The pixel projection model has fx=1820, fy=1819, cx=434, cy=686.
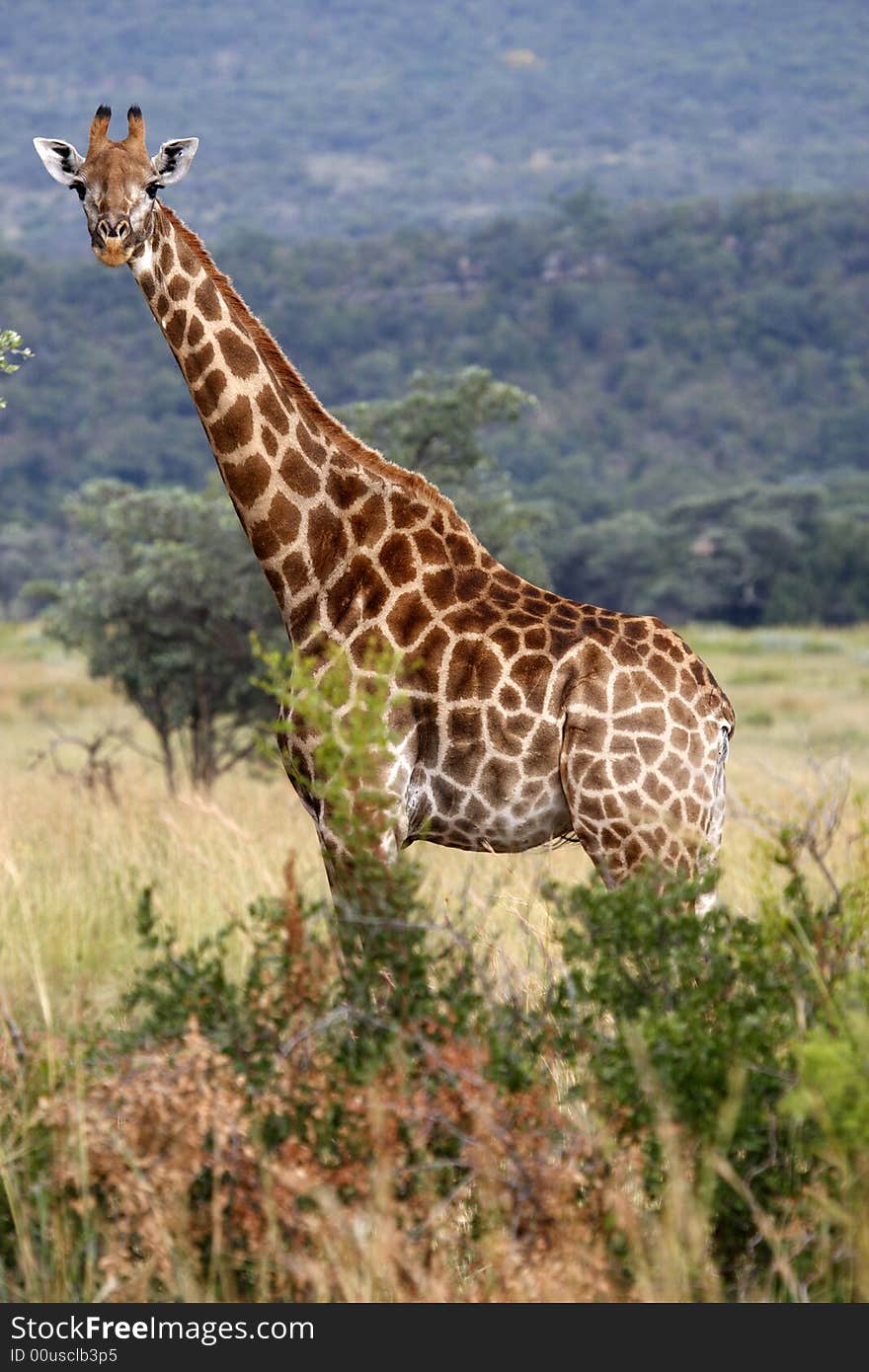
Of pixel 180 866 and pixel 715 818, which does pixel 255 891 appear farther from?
pixel 715 818

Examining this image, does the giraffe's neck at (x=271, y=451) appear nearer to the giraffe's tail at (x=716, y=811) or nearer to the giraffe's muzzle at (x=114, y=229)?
the giraffe's muzzle at (x=114, y=229)

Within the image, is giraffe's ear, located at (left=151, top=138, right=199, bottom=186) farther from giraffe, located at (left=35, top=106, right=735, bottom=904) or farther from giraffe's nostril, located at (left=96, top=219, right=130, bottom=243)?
giraffe's nostril, located at (left=96, top=219, right=130, bottom=243)

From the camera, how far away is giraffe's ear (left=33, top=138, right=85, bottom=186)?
20.0 ft

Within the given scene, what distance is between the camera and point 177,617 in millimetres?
13562

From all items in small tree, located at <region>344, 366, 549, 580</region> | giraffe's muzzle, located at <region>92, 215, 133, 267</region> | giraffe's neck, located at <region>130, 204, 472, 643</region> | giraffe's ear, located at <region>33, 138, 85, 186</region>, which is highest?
small tree, located at <region>344, 366, 549, 580</region>

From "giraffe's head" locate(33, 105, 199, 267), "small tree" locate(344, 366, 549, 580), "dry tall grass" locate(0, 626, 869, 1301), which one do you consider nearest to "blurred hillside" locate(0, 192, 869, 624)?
"small tree" locate(344, 366, 549, 580)

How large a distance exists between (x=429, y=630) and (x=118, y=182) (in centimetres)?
178

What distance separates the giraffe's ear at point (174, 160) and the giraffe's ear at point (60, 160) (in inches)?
10.2

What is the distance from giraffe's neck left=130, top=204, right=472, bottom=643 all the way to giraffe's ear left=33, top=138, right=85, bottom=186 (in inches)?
12.9

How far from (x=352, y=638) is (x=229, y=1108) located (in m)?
1.94

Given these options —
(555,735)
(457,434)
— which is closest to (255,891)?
(555,735)

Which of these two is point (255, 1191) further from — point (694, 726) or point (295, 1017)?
point (694, 726)

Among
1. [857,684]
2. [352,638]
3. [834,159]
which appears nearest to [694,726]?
[352,638]
